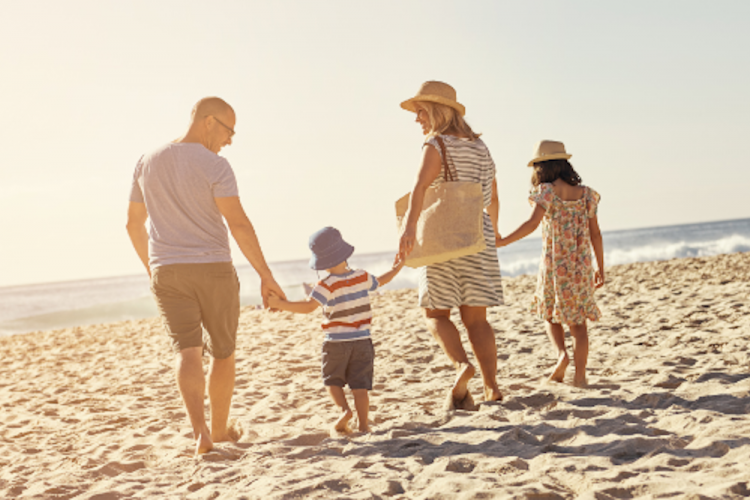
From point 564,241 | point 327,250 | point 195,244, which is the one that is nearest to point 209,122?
point 195,244

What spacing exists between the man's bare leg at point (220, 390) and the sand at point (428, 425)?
0.25 m

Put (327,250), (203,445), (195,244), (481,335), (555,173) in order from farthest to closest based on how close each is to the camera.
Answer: (555,173)
(481,335)
(327,250)
(195,244)
(203,445)

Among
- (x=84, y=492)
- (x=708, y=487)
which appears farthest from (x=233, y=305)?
(x=708, y=487)

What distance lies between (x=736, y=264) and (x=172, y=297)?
10745 millimetres

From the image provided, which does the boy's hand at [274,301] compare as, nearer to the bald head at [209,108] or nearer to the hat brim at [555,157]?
the bald head at [209,108]

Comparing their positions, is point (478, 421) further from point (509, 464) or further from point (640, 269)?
point (640, 269)

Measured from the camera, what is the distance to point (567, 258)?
4.38m

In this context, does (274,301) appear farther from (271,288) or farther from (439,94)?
(439,94)

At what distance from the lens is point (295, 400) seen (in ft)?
15.4

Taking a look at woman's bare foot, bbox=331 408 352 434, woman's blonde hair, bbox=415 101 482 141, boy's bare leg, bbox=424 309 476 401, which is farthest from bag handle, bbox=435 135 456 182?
woman's bare foot, bbox=331 408 352 434

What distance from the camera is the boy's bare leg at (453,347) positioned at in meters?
3.56

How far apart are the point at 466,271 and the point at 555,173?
1.22 m

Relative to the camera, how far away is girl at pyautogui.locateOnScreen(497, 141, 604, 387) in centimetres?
431

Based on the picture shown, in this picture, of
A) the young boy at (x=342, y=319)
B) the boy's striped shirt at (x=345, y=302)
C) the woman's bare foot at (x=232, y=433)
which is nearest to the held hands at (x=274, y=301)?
the young boy at (x=342, y=319)
